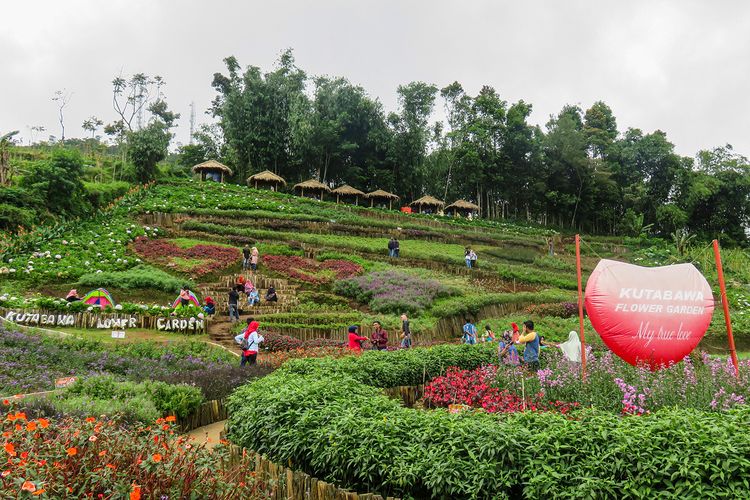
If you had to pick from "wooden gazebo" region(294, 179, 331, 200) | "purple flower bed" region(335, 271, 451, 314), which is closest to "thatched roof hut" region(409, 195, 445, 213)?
"wooden gazebo" region(294, 179, 331, 200)

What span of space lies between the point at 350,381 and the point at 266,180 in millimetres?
44573

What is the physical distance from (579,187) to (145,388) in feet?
190

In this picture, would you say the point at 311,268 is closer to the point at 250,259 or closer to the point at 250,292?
the point at 250,259

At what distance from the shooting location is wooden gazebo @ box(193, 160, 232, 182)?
49188 mm

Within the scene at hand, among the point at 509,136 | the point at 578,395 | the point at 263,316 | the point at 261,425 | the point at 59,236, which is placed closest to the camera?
the point at 261,425

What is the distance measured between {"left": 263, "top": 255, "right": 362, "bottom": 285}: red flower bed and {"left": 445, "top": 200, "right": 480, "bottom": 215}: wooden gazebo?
91.4ft

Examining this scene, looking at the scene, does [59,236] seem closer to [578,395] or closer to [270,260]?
[270,260]

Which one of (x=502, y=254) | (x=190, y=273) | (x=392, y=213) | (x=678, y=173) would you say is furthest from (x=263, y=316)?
(x=678, y=173)

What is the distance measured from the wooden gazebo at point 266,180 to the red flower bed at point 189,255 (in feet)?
70.9

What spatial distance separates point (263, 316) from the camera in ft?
58.5

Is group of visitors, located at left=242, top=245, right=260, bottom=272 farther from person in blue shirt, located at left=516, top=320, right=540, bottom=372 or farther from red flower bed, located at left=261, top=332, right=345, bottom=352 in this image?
person in blue shirt, located at left=516, top=320, right=540, bottom=372

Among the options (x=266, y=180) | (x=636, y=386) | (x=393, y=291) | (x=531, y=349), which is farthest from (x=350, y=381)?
(x=266, y=180)

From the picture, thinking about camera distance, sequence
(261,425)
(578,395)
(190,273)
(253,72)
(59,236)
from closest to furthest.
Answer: (261,425), (578,395), (190,273), (59,236), (253,72)

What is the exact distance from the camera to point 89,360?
11430 millimetres
